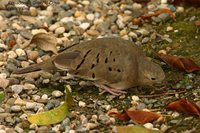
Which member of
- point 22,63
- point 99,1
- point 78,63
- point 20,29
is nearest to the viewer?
point 78,63

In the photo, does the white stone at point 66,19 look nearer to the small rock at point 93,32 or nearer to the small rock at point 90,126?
the small rock at point 93,32

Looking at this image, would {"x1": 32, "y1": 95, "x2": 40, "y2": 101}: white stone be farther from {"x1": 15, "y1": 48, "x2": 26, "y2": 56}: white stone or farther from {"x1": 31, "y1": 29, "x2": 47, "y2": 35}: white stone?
{"x1": 31, "y1": 29, "x2": 47, "y2": 35}: white stone

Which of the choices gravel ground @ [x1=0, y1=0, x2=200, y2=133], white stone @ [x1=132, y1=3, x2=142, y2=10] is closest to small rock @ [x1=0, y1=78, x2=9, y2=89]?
gravel ground @ [x1=0, y1=0, x2=200, y2=133]

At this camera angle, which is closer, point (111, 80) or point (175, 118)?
point (175, 118)

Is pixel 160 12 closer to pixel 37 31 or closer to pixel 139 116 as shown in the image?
pixel 37 31

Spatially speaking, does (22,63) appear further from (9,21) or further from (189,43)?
(189,43)

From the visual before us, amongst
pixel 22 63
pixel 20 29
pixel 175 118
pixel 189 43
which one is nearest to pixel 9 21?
pixel 20 29

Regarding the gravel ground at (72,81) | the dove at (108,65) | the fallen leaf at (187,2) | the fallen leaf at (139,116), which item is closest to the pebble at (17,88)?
the gravel ground at (72,81)
